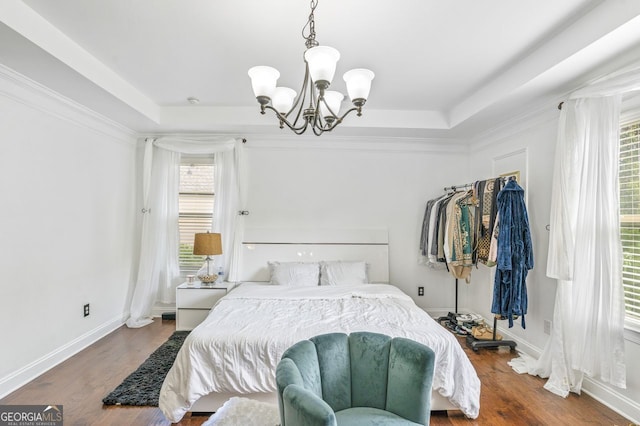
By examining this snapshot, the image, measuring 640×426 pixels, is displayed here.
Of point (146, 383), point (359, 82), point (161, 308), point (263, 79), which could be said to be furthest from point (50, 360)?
point (359, 82)

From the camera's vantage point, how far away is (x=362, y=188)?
14.2ft

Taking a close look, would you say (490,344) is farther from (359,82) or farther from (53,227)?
(53,227)

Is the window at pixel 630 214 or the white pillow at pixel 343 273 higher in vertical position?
the window at pixel 630 214

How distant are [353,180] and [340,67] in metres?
1.83

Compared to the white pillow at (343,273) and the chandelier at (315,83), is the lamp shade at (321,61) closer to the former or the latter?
the chandelier at (315,83)

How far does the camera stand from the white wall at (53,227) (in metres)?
2.46

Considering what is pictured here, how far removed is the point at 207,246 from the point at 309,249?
1284 millimetres

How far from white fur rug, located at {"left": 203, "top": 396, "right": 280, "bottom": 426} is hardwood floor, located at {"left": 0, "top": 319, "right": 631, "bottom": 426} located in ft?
0.65

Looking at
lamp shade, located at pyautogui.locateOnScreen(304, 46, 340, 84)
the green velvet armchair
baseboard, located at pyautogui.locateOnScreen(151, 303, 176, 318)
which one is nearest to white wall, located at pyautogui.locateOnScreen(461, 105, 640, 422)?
the green velvet armchair

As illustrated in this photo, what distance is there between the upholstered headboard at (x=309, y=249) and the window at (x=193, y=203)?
2.17ft

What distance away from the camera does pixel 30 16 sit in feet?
6.47

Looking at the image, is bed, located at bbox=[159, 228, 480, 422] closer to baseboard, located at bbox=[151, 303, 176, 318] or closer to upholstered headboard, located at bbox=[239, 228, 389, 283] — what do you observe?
upholstered headboard, located at bbox=[239, 228, 389, 283]

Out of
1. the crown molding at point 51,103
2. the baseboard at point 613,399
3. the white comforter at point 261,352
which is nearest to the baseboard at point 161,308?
the white comforter at point 261,352

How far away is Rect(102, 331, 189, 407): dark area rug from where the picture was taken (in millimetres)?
2299
